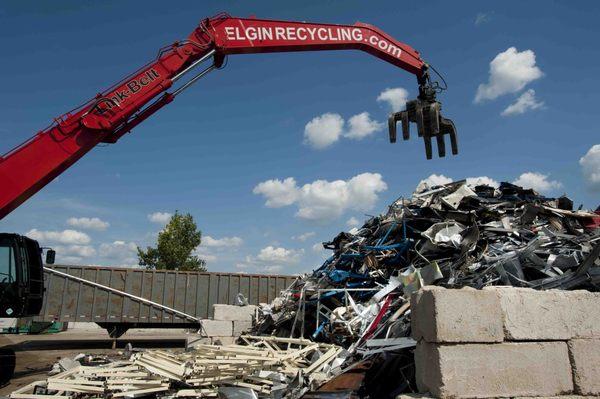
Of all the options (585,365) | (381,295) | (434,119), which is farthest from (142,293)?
(585,365)

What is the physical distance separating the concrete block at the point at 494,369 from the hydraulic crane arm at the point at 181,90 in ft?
14.8

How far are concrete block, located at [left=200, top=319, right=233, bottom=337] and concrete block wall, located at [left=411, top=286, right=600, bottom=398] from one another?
7698 millimetres

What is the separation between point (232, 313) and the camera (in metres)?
11.7

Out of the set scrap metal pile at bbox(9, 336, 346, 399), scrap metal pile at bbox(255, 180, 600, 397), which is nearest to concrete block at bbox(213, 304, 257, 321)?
scrap metal pile at bbox(255, 180, 600, 397)

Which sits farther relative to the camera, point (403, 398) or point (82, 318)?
point (82, 318)

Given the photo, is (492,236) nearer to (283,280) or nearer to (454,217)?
(454,217)

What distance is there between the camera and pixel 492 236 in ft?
25.3

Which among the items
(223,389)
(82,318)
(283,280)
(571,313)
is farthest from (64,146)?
(283,280)

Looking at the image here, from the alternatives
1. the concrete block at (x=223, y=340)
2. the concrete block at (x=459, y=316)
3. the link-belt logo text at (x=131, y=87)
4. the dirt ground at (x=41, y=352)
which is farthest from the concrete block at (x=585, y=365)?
the dirt ground at (x=41, y=352)

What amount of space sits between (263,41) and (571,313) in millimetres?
7259

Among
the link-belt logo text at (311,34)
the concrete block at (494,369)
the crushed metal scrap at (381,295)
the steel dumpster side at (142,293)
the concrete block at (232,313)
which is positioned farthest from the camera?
the steel dumpster side at (142,293)

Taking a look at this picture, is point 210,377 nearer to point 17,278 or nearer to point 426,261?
point 17,278

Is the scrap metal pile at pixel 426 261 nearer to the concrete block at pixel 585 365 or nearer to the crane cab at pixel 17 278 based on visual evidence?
the concrete block at pixel 585 365

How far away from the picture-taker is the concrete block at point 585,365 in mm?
4551
